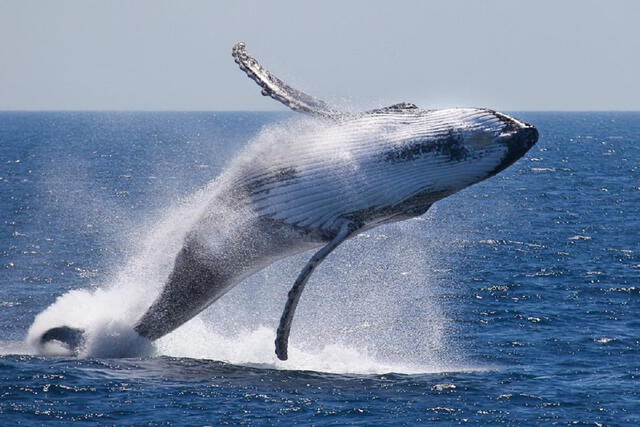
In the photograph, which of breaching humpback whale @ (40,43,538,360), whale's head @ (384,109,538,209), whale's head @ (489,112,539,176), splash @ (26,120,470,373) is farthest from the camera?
splash @ (26,120,470,373)

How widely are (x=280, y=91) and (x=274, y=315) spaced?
15879 millimetres

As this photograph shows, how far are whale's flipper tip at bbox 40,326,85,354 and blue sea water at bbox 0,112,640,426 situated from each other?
49cm

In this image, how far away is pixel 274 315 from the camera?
36156mm

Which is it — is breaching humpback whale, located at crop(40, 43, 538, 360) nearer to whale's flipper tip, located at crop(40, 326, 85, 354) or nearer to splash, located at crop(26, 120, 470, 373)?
splash, located at crop(26, 120, 470, 373)

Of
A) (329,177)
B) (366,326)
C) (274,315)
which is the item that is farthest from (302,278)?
(274,315)

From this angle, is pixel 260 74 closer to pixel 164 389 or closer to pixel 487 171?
pixel 487 171

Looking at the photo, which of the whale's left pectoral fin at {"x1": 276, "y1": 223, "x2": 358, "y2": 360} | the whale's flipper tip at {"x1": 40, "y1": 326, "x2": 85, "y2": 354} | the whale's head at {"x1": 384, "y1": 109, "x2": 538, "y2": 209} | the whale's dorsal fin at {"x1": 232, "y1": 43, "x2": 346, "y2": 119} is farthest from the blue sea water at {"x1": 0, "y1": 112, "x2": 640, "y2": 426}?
the whale's head at {"x1": 384, "y1": 109, "x2": 538, "y2": 209}

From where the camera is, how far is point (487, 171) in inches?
751

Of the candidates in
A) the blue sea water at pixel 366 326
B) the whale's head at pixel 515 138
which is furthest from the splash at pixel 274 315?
the whale's head at pixel 515 138

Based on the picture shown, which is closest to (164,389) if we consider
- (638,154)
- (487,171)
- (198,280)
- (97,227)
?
(198,280)

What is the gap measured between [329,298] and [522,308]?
24.1 ft

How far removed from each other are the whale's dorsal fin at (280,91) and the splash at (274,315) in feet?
1.51

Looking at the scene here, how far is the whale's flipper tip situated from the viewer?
25.8m

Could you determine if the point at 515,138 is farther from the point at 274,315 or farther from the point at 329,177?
the point at 274,315
